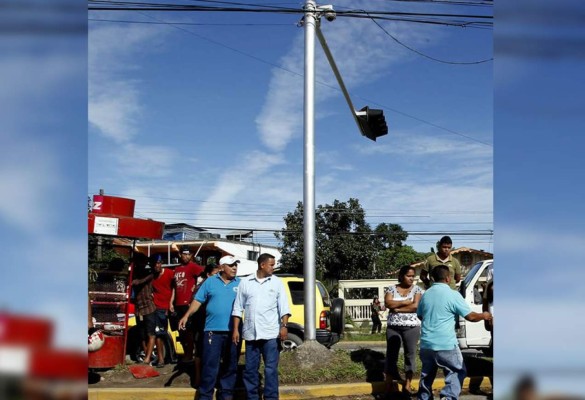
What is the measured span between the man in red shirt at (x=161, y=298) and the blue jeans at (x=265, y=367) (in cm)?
237

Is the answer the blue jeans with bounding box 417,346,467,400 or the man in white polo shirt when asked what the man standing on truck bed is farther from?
the man in white polo shirt

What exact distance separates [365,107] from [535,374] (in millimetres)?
8585

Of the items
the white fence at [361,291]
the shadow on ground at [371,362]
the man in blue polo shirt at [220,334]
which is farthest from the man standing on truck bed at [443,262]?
the white fence at [361,291]

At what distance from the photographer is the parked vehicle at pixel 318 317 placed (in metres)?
9.88

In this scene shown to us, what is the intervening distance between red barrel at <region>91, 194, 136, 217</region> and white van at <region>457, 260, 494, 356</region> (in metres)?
5.03

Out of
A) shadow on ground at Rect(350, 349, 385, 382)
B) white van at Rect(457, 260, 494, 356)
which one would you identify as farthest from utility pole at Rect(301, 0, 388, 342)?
white van at Rect(457, 260, 494, 356)

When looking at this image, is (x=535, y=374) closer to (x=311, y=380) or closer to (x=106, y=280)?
(x=311, y=380)

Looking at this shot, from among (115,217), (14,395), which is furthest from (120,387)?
(14,395)

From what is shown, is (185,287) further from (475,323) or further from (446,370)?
(475,323)

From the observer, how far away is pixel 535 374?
1.19 metres

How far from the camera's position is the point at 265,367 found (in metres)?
6.28

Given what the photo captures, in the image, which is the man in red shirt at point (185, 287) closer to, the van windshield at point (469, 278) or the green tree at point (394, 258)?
the van windshield at point (469, 278)

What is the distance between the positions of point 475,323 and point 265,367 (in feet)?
13.9

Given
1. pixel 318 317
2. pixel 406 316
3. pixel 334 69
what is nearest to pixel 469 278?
pixel 318 317
